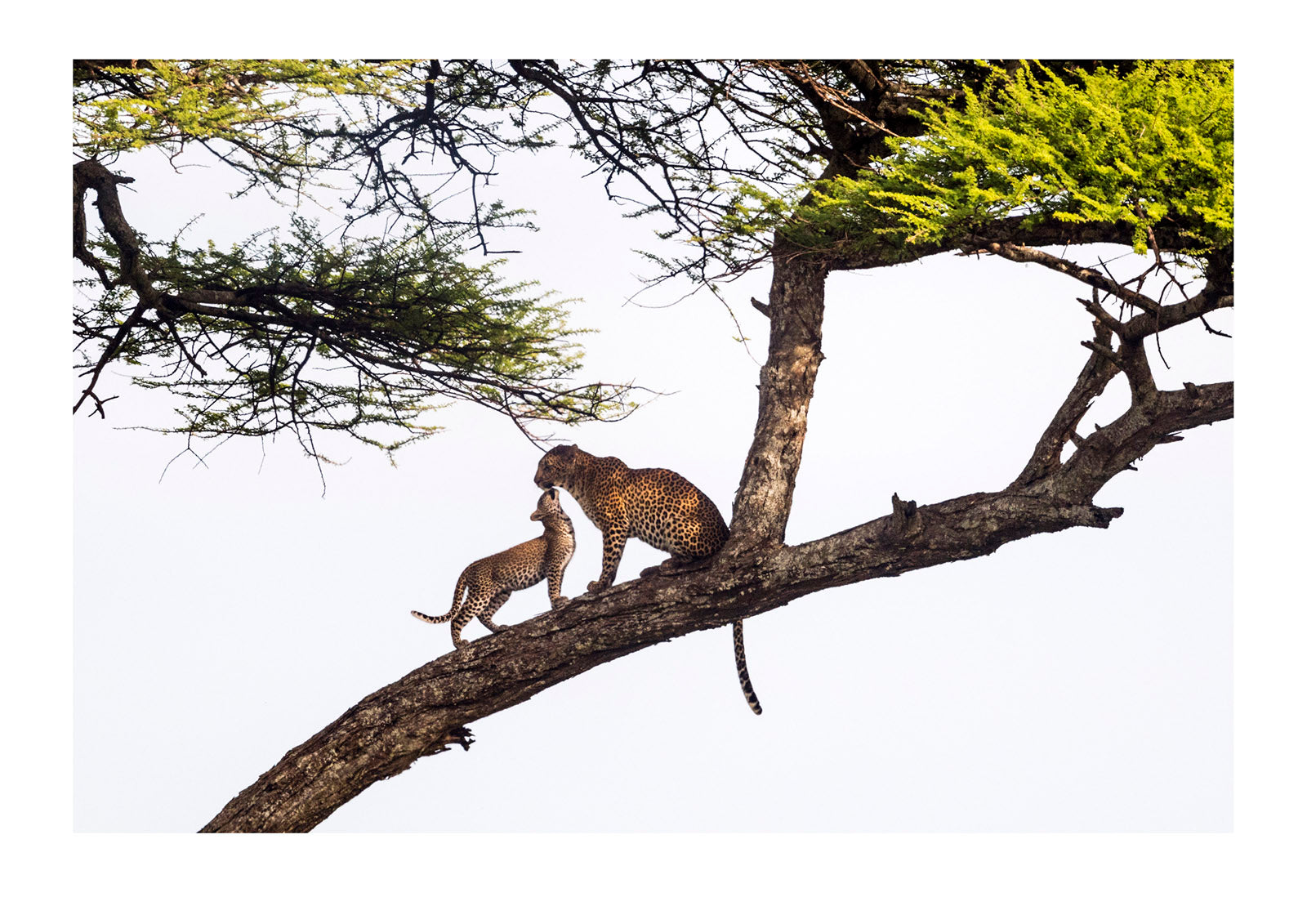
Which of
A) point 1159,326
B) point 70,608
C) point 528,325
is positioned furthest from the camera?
point 528,325

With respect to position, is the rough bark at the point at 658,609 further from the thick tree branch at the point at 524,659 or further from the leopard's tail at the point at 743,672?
the leopard's tail at the point at 743,672

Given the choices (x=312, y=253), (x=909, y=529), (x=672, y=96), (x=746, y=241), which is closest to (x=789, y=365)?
(x=746, y=241)

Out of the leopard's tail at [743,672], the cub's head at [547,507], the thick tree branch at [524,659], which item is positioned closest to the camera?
Answer: the thick tree branch at [524,659]

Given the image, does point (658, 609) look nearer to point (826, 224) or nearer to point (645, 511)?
point (645, 511)

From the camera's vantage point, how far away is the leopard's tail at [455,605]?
5.46 meters

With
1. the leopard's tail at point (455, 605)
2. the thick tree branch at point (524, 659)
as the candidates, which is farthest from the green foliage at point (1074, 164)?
the leopard's tail at point (455, 605)

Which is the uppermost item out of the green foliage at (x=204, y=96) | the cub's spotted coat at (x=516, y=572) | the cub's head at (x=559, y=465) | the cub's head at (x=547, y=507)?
the green foliage at (x=204, y=96)

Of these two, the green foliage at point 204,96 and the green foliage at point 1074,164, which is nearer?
the green foliage at point 1074,164

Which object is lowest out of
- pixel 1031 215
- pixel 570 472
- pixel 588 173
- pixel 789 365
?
pixel 570 472

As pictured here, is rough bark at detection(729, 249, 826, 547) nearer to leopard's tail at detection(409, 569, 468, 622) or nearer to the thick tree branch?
the thick tree branch

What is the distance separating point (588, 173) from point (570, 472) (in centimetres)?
136

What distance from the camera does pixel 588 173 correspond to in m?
5.51

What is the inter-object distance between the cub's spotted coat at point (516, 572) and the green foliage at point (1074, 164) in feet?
5.87

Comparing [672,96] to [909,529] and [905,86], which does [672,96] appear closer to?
[905,86]
